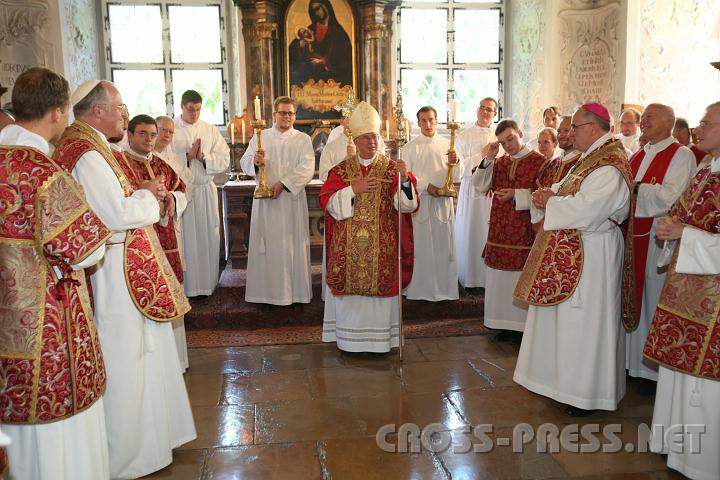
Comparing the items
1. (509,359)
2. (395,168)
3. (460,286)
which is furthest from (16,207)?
(460,286)

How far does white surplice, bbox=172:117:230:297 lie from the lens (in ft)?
25.1

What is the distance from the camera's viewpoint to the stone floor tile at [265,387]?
515cm

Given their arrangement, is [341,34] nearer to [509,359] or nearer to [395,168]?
[395,168]

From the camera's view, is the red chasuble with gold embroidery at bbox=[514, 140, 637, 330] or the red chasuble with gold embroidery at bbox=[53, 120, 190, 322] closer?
the red chasuble with gold embroidery at bbox=[53, 120, 190, 322]

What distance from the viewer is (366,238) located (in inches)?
237

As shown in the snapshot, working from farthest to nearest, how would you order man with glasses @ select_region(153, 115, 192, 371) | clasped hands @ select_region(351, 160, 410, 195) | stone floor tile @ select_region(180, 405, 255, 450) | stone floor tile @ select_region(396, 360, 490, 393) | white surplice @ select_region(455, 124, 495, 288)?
white surplice @ select_region(455, 124, 495, 288)
clasped hands @ select_region(351, 160, 410, 195)
man with glasses @ select_region(153, 115, 192, 371)
stone floor tile @ select_region(396, 360, 490, 393)
stone floor tile @ select_region(180, 405, 255, 450)

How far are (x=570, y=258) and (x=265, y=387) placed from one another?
2.62 metres

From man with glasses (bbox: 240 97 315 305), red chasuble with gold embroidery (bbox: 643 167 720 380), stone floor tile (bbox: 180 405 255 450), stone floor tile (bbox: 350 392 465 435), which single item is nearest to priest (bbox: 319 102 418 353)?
stone floor tile (bbox: 350 392 465 435)

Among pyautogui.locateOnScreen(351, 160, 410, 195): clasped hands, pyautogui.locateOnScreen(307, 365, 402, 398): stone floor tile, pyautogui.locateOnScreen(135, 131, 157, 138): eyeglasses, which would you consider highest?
pyautogui.locateOnScreen(135, 131, 157, 138): eyeglasses

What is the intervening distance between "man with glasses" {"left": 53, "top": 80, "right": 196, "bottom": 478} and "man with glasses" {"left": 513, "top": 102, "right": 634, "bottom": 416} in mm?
2544

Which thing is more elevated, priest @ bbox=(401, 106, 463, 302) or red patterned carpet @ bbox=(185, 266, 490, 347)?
priest @ bbox=(401, 106, 463, 302)

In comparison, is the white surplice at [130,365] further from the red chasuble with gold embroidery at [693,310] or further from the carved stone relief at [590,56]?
the carved stone relief at [590,56]

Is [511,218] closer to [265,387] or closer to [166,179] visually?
[265,387]

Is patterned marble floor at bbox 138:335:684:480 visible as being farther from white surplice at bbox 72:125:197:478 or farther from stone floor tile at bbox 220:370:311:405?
white surplice at bbox 72:125:197:478
